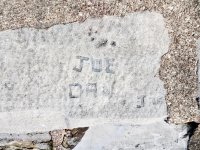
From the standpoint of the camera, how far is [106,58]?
47.1 inches

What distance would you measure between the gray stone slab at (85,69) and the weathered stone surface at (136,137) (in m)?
0.11

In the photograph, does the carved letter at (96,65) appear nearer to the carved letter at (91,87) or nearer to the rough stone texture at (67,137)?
the carved letter at (91,87)

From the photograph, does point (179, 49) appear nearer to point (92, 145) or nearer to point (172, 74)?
point (172, 74)

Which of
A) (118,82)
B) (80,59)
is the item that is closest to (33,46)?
(80,59)

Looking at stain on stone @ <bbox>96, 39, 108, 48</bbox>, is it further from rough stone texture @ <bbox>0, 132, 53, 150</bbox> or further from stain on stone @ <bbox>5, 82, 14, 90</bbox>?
rough stone texture @ <bbox>0, 132, 53, 150</bbox>

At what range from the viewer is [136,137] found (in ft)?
4.48

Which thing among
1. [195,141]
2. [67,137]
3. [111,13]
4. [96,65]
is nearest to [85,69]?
[96,65]

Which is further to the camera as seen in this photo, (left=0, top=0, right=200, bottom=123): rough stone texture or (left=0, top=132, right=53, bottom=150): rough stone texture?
(left=0, top=132, right=53, bottom=150): rough stone texture

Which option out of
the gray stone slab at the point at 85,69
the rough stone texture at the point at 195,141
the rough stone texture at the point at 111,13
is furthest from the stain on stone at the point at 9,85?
the rough stone texture at the point at 195,141

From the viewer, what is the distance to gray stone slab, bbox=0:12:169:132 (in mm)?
1173

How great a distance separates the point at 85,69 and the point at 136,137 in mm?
360

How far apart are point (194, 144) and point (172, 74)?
319mm

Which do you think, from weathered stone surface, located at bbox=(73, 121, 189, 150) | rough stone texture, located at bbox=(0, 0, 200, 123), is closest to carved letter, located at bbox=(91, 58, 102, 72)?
rough stone texture, located at bbox=(0, 0, 200, 123)

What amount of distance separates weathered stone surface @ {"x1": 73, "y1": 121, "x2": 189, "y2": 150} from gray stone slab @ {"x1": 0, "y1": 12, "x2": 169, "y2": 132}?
106mm
